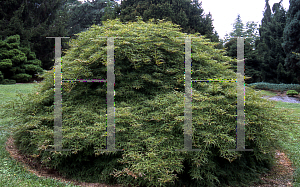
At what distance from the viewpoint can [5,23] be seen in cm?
1456

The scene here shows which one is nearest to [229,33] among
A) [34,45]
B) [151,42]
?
[34,45]

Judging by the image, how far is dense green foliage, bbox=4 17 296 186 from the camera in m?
2.71

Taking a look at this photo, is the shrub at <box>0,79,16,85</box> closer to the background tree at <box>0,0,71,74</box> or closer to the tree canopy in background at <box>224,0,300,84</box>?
the background tree at <box>0,0,71,74</box>

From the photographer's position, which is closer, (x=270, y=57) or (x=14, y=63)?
(x=14, y=63)

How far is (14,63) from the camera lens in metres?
13.5

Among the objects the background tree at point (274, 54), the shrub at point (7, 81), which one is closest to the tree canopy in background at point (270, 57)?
the background tree at point (274, 54)

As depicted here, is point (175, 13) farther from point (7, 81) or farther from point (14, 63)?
point (7, 81)

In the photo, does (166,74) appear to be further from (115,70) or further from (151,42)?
(115,70)

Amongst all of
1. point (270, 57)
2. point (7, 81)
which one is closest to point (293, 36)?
point (270, 57)

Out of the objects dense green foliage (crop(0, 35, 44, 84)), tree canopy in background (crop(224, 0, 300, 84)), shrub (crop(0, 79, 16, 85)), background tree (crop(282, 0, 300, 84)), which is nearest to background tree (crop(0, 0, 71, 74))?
dense green foliage (crop(0, 35, 44, 84))

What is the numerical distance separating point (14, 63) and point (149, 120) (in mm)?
13442

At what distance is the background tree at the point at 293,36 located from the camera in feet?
49.5

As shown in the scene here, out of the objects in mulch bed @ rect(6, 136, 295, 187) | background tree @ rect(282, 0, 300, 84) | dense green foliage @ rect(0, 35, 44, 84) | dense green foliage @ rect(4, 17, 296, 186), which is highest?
background tree @ rect(282, 0, 300, 84)

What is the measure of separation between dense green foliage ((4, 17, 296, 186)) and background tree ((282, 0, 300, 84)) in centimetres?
1449
